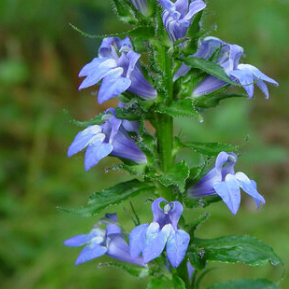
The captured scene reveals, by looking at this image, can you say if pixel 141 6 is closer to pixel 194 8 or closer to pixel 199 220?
pixel 194 8

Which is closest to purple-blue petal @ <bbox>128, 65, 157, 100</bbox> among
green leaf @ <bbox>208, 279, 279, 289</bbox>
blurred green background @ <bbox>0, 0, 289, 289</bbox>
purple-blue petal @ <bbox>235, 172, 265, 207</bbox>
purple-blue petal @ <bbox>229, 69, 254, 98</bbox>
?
purple-blue petal @ <bbox>229, 69, 254, 98</bbox>

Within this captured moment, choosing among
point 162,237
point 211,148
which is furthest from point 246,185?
point 162,237

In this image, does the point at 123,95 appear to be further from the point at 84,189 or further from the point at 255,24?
the point at 255,24

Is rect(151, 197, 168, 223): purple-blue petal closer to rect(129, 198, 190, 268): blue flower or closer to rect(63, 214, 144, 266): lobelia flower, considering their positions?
rect(129, 198, 190, 268): blue flower

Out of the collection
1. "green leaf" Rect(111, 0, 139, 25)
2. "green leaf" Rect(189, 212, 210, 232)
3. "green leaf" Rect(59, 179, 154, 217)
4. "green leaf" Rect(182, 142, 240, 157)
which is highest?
"green leaf" Rect(111, 0, 139, 25)

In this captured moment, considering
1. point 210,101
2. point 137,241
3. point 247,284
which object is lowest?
point 247,284

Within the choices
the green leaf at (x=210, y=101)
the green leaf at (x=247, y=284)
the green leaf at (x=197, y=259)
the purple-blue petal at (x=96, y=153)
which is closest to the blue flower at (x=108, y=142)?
the purple-blue petal at (x=96, y=153)
